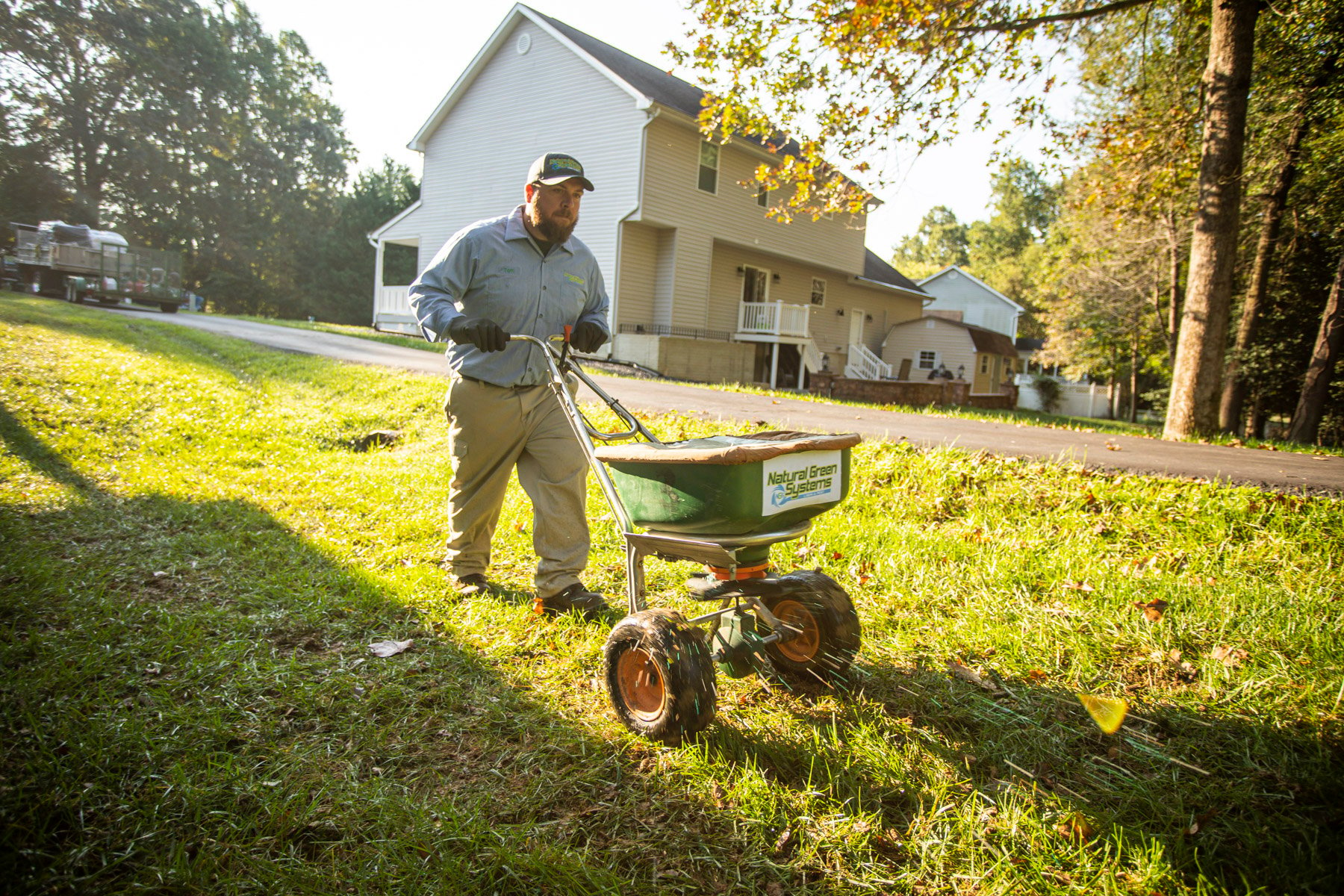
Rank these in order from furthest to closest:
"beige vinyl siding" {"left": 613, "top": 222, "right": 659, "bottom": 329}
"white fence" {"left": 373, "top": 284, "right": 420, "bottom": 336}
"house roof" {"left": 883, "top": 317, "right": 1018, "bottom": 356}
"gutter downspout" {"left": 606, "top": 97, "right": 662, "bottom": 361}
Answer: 1. "house roof" {"left": 883, "top": 317, "right": 1018, "bottom": 356}
2. "white fence" {"left": 373, "top": 284, "right": 420, "bottom": 336}
3. "beige vinyl siding" {"left": 613, "top": 222, "right": 659, "bottom": 329}
4. "gutter downspout" {"left": 606, "top": 97, "right": 662, "bottom": 361}

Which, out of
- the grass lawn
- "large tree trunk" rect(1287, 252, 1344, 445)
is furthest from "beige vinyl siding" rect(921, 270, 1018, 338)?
the grass lawn

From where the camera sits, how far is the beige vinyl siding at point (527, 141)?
→ 2003 centimetres

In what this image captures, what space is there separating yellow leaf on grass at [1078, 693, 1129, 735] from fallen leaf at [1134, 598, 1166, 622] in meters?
0.84

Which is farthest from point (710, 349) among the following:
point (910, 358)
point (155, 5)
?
point (155, 5)

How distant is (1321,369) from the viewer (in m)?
12.8

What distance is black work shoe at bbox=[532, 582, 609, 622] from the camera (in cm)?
389

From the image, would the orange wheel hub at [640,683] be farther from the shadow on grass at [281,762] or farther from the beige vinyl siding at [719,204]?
the beige vinyl siding at [719,204]

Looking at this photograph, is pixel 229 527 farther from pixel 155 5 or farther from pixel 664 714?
pixel 155 5

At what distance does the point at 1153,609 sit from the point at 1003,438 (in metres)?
4.17

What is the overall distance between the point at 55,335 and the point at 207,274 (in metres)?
38.5

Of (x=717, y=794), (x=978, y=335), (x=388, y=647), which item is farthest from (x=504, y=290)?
(x=978, y=335)

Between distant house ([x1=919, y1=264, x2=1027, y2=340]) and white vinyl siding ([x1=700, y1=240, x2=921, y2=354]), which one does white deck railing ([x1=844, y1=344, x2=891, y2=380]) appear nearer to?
white vinyl siding ([x1=700, y1=240, x2=921, y2=354])

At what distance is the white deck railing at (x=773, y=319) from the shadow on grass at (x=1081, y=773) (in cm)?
2029

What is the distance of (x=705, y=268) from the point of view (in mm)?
21953
